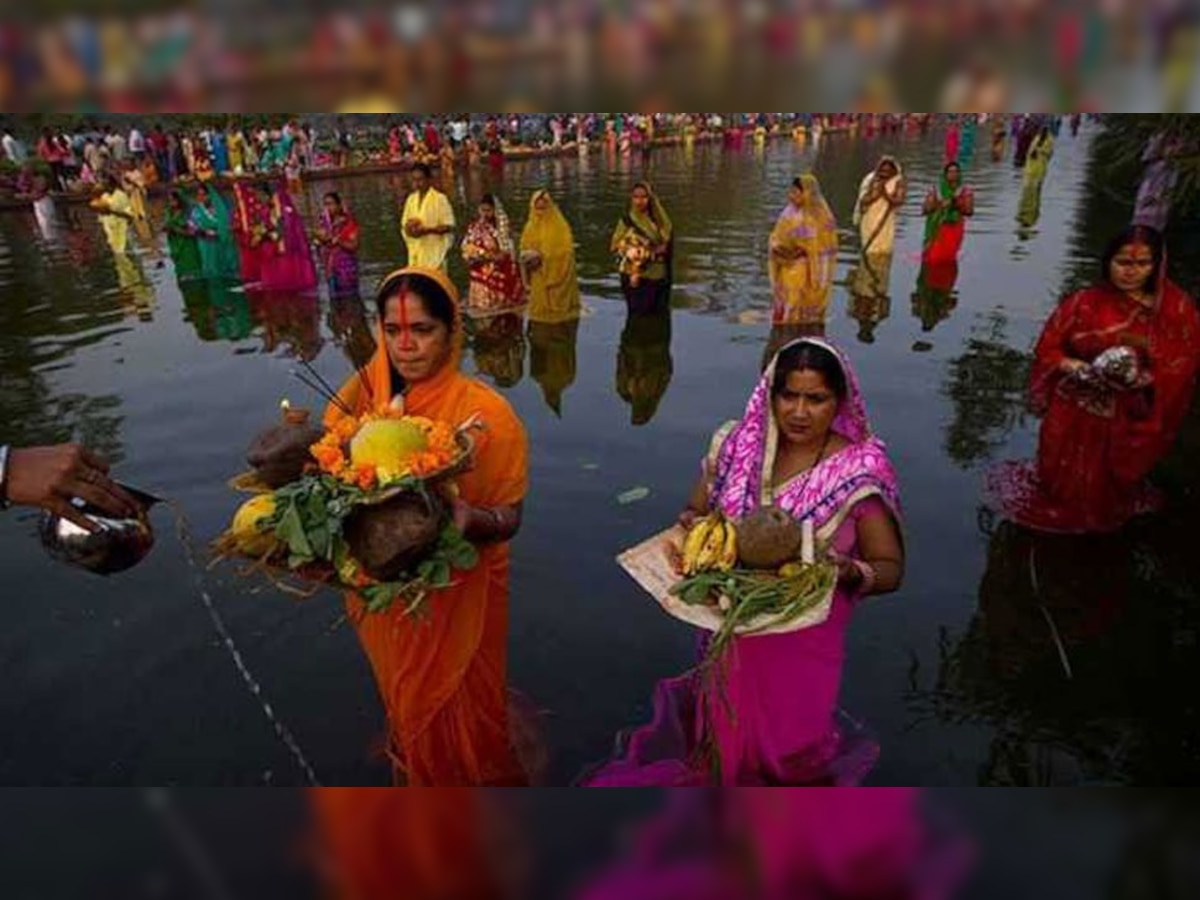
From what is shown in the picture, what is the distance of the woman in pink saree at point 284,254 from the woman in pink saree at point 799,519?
434 inches

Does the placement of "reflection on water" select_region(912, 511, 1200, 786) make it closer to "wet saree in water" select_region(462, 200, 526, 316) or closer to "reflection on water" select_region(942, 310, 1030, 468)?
"reflection on water" select_region(942, 310, 1030, 468)

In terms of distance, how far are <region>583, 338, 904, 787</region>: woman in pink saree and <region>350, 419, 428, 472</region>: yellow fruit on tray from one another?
966 mm

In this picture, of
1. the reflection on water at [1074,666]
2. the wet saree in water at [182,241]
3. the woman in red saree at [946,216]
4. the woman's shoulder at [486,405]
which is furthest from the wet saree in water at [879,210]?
the woman's shoulder at [486,405]

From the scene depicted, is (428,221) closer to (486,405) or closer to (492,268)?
(492,268)

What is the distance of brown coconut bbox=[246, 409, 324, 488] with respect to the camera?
8.45 ft

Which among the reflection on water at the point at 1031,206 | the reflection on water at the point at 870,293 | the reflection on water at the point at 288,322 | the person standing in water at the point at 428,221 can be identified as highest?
the person standing in water at the point at 428,221

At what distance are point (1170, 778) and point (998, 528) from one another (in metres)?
2.09

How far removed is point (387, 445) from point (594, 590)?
9.07ft

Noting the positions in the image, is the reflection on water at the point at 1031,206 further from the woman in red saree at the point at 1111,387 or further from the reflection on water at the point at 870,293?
the woman in red saree at the point at 1111,387

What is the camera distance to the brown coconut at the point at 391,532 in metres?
2.35

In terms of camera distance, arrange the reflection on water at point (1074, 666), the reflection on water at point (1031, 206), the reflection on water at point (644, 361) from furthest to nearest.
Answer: the reflection on water at point (1031, 206) < the reflection on water at point (644, 361) < the reflection on water at point (1074, 666)

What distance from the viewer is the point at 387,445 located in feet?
8.05

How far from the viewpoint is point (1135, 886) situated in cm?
86

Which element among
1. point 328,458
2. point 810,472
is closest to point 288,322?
point 328,458
